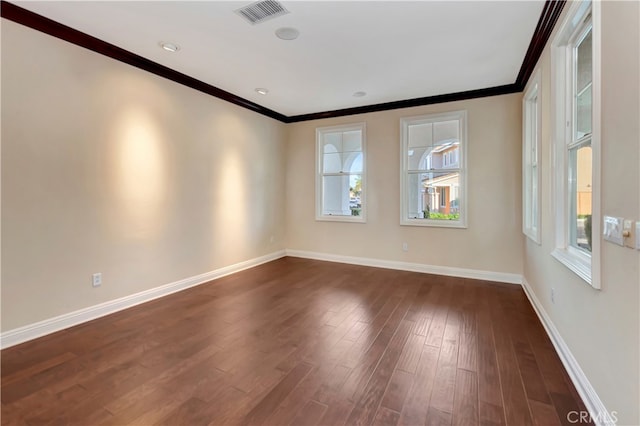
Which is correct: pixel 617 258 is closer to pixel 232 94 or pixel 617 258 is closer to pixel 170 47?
pixel 170 47

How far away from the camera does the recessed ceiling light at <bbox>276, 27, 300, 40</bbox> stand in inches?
107

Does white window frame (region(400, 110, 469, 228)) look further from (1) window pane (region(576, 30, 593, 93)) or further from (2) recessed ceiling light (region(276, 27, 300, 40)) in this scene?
(2) recessed ceiling light (region(276, 27, 300, 40))

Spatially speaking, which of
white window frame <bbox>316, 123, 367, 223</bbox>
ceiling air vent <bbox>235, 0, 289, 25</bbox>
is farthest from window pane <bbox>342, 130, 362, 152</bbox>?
ceiling air vent <bbox>235, 0, 289, 25</bbox>

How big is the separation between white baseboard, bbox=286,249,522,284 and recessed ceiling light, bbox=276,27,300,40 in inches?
141

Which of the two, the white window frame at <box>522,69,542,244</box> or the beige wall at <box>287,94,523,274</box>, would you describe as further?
the beige wall at <box>287,94,523,274</box>

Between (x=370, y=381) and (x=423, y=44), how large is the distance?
121 inches

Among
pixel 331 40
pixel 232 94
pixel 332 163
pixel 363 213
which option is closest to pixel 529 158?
pixel 363 213

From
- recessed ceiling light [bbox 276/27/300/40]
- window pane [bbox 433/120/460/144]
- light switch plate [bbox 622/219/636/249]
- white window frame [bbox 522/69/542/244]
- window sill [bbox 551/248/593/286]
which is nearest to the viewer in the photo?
light switch plate [bbox 622/219/636/249]

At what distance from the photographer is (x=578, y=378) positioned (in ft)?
6.15

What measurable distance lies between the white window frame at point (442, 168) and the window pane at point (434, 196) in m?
0.06

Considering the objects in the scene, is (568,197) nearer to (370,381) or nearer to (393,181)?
(370,381)

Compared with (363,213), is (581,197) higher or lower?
higher

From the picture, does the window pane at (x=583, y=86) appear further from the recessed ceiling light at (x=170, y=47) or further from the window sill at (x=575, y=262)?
the recessed ceiling light at (x=170, y=47)

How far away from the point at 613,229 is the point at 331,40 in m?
2.65
